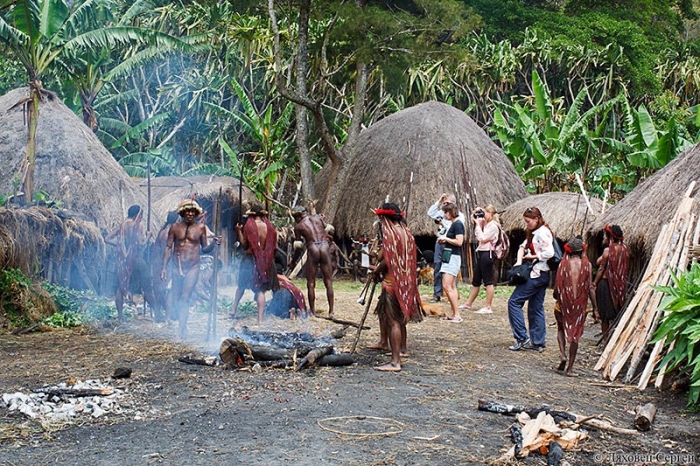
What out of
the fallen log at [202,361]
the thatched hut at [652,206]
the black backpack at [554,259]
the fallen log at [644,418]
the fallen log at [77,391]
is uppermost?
the thatched hut at [652,206]

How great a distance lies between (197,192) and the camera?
17078 mm

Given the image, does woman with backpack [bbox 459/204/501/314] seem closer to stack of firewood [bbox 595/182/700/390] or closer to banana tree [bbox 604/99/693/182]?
stack of firewood [bbox 595/182/700/390]

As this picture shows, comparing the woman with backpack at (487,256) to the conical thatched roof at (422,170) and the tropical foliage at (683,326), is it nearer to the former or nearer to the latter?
the tropical foliage at (683,326)

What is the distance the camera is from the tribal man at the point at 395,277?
7133mm

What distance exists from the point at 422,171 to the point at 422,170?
1.2 inches

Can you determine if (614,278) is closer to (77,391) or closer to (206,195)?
(77,391)

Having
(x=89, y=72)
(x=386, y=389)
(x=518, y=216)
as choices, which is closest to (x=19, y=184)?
(x=89, y=72)

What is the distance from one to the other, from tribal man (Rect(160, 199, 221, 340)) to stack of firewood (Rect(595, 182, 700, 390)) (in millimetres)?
4669

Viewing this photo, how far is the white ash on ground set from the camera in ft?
17.7

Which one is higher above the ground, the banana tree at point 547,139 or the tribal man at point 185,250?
the banana tree at point 547,139

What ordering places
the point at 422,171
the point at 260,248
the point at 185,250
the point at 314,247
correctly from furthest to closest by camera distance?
the point at 422,171
the point at 314,247
the point at 260,248
the point at 185,250

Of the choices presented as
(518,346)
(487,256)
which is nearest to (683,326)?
(518,346)

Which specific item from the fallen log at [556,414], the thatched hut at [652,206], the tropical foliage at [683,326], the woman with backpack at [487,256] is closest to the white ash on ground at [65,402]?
the fallen log at [556,414]

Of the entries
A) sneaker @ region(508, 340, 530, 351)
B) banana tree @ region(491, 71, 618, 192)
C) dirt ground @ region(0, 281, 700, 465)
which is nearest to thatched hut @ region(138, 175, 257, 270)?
banana tree @ region(491, 71, 618, 192)
